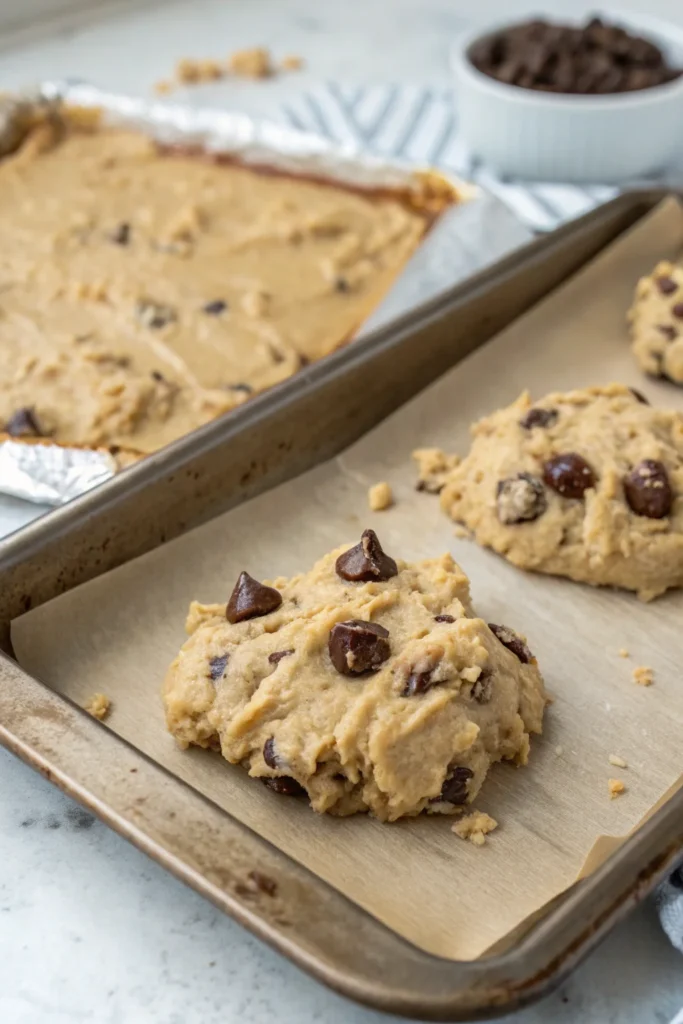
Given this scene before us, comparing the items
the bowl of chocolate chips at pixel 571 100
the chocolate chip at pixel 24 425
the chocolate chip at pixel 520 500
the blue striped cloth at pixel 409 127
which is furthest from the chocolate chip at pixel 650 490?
the bowl of chocolate chips at pixel 571 100

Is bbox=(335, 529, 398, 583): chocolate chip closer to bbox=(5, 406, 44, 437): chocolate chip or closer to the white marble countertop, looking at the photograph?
the white marble countertop

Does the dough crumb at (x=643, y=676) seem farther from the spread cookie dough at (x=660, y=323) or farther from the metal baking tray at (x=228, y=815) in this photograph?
the spread cookie dough at (x=660, y=323)

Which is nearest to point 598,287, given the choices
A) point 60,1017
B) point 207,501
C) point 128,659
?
point 207,501

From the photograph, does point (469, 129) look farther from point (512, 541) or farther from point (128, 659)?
point (128, 659)

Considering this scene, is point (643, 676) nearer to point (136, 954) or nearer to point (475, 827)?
point (475, 827)

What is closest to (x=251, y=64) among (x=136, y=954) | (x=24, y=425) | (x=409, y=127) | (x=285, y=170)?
(x=409, y=127)

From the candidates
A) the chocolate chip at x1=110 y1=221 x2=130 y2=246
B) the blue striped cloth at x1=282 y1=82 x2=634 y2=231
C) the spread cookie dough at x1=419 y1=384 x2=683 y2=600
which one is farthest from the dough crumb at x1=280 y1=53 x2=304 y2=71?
the spread cookie dough at x1=419 y1=384 x2=683 y2=600

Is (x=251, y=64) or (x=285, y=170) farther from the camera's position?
(x=251, y=64)
